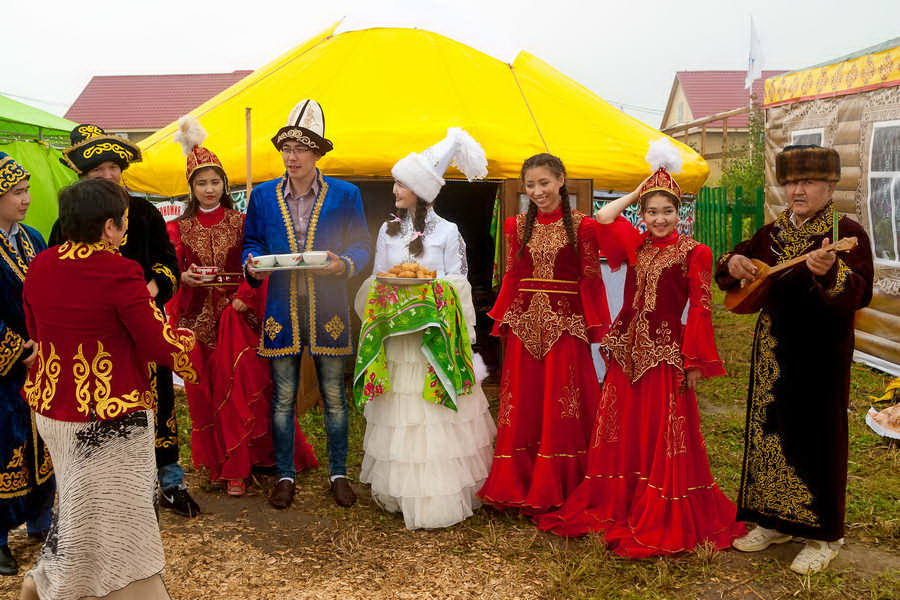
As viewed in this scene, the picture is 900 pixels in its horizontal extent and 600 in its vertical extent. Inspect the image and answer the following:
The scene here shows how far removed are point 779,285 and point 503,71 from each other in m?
4.81

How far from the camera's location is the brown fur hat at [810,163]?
2.77 metres

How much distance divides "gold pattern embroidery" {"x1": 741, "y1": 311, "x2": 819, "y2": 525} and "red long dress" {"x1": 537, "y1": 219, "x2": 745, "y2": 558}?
197 mm

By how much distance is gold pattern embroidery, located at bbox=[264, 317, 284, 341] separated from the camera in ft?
12.0

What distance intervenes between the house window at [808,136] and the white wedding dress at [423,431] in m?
5.90

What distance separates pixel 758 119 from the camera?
12883 millimetres

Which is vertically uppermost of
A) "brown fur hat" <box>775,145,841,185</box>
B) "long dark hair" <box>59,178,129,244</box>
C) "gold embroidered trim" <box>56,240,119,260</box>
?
"brown fur hat" <box>775,145,841,185</box>

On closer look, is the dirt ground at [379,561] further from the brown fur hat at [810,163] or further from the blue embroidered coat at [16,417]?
the brown fur hat at [810,163]

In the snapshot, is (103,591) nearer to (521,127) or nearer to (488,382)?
(488,382)

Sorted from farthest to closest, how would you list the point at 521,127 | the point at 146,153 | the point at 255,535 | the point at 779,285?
the point at 146,153
the point at 521,127
the point at 255,535
the point at 779,285

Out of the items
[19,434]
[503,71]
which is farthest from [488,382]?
[19,434]

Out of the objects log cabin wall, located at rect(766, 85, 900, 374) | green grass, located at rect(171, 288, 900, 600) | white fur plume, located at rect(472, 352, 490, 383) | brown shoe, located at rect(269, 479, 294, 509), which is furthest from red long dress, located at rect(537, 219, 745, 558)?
log cabin wall, located at rect(766, 85, 900, 374)

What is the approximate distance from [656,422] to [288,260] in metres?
1.88

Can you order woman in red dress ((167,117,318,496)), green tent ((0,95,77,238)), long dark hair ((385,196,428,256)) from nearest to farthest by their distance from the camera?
1. long dark hair ((385,196,428,256))
2. woman in red dress ((167,117,318,496))
3. green tent ((0,95,77,238))

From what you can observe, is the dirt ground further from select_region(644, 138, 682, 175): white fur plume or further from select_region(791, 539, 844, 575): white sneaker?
select_region(644, 138, 682, 175): white fur plume
